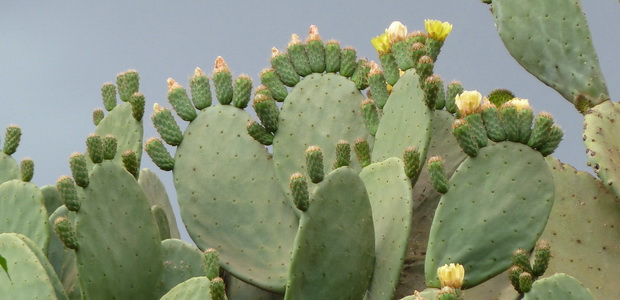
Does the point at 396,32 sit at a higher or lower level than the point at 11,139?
higher

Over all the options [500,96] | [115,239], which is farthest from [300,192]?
[500,96]

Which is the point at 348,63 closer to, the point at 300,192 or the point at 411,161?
the point at 411,161

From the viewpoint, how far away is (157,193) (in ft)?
20.0

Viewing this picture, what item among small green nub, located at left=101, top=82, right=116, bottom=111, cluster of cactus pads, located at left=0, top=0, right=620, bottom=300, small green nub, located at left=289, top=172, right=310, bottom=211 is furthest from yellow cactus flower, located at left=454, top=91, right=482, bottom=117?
small green nub, located at left=101, top=82, right=116, bottom=111

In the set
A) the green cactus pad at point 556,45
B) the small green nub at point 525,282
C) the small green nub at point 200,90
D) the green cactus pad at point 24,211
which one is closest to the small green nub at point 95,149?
the green cactus pad at point 24,211

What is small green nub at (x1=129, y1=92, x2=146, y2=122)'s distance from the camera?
5.27m

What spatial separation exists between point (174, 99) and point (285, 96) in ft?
1.59

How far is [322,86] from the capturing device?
202 inches

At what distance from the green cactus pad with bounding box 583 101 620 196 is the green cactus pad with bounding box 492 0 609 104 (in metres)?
0.15

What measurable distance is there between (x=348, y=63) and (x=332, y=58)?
0.24 ft

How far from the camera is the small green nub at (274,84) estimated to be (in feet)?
17.0

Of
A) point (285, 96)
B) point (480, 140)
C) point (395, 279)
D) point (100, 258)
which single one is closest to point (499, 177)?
point (480, 140)

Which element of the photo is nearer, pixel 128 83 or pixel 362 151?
pixel 362 151

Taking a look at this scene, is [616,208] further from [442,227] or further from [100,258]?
[100,258]
